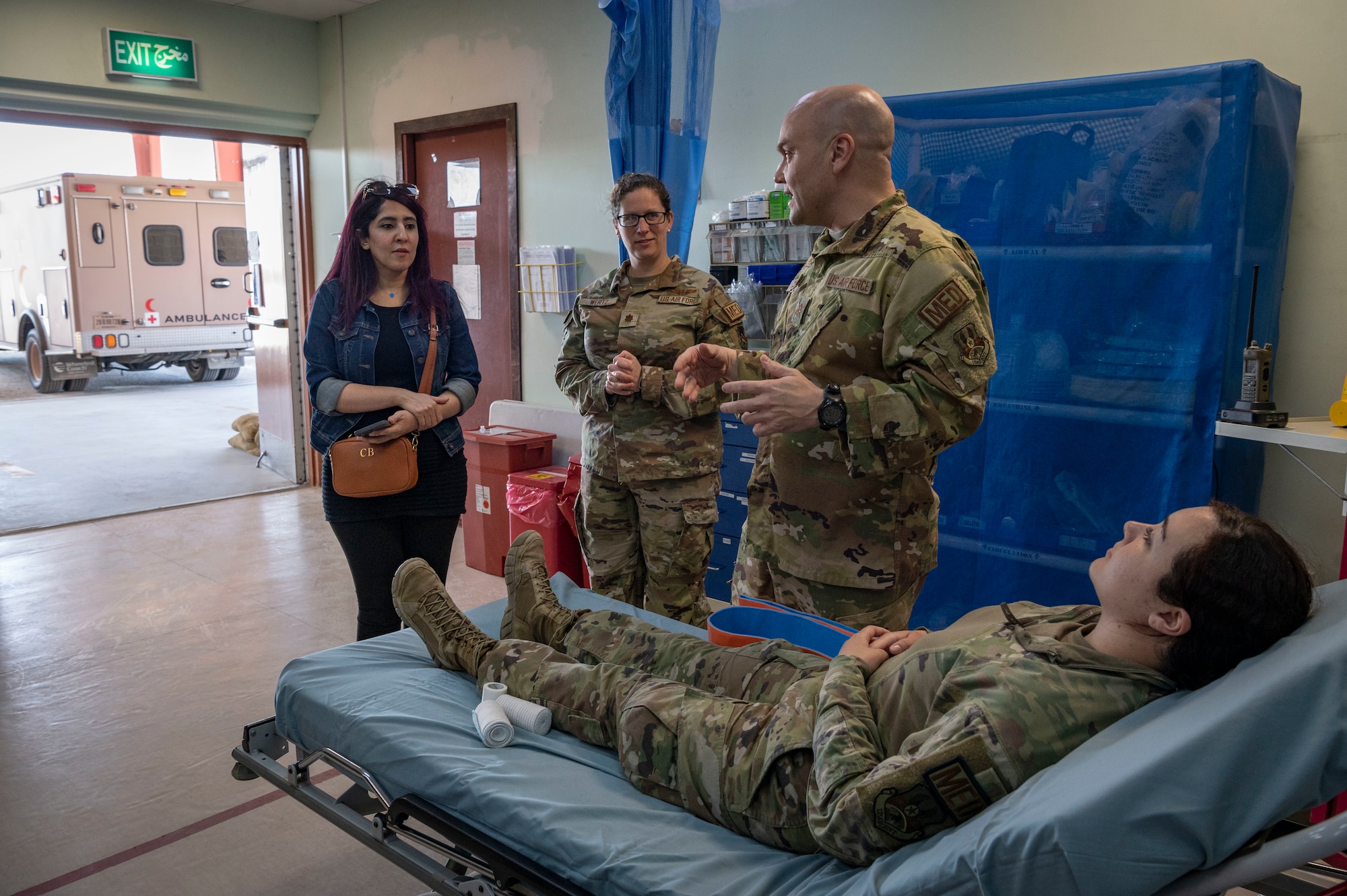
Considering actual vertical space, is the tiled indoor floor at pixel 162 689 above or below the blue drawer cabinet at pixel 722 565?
below

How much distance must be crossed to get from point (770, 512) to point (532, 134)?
3.39m

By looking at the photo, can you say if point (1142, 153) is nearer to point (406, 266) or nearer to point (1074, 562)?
point (1074, 562)

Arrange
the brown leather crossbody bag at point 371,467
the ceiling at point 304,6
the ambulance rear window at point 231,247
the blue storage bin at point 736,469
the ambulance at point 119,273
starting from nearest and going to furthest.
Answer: the brown leather crossbody bag at point 371,467 → the blue storage bin at point 736,469 → the ceiling at point 304,6 → the ambulance at point 119,273 → the ambulance rear window at point 231,247

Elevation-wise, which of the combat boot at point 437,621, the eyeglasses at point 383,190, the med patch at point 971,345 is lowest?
the combat boot at point 437,621

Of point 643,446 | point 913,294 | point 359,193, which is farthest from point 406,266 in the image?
point 913,294

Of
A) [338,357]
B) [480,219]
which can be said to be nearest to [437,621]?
[338,357]

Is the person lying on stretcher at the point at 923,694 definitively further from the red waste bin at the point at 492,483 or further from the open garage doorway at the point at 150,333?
the open garage doorway at the point at 150,333

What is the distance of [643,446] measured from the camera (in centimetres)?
280

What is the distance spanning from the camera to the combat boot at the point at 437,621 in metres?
1.96

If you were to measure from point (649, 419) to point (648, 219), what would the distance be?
1.99 ft

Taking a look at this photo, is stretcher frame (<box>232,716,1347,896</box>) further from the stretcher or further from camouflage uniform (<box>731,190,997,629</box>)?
camouflage uniform (<box>731,190,997,629</box>)

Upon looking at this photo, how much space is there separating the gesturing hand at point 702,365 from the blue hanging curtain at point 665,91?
157 centimetres

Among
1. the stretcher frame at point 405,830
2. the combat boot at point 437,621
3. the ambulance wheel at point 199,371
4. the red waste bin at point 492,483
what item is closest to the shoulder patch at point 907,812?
the stretcher frame at point 405,830

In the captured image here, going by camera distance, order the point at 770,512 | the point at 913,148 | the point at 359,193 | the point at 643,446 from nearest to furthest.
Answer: the point at 770,512
the point at 359,193
the point at 643,446
the point at 913,148
